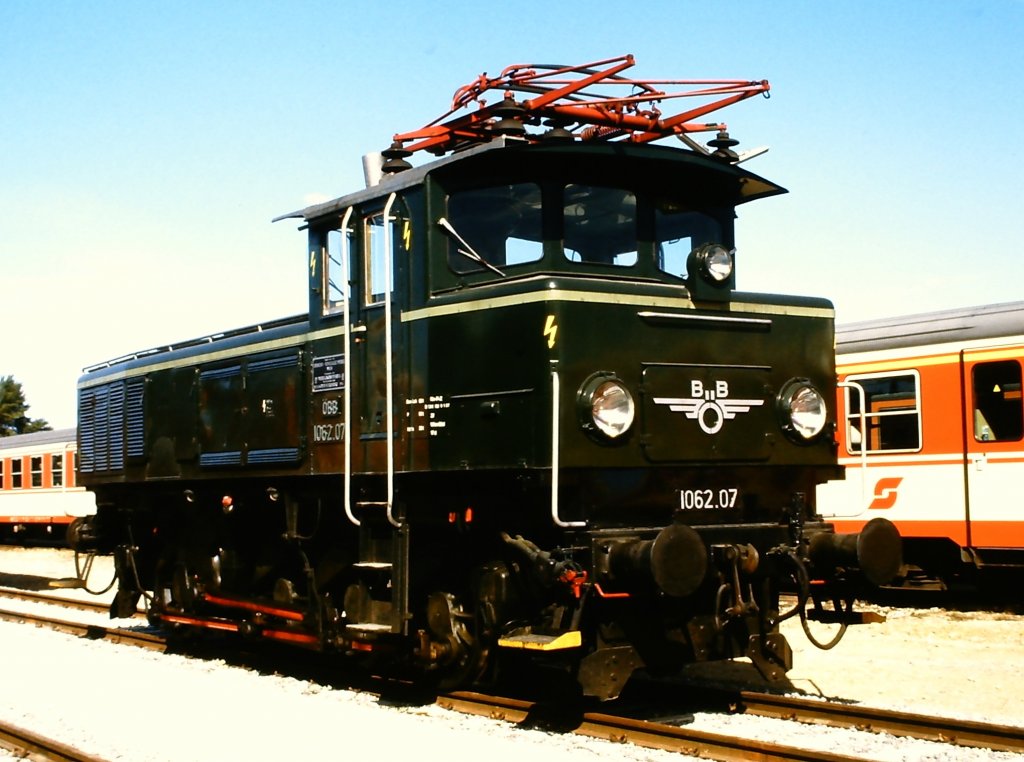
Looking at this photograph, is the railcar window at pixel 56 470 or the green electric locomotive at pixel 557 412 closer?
the green electric locomotive at pixel 557 412

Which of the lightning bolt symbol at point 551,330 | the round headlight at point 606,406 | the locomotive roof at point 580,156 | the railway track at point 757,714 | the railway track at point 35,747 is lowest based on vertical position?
the railway track at point 35,747

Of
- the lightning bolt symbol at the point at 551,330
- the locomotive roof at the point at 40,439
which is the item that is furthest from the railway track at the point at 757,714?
the locomotive roof at the point at 40,439

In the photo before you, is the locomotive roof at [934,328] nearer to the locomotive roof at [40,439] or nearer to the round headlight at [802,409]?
the round headlight at [802,409]

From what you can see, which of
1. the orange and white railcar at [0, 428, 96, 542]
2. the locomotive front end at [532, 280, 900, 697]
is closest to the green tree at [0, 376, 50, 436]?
the orange and white railcar at [0, 428, 96, 542]

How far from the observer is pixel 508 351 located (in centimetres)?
770

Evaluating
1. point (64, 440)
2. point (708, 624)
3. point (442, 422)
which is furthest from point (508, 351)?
point (64, 440)

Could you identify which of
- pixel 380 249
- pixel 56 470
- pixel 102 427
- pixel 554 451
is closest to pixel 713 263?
pixel 554 451

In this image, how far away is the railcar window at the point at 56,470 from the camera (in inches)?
1184

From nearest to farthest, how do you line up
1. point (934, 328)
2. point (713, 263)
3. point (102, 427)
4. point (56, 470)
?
point (713, 263) < point (102, 427) < point (934, 328) < point (56, 470)

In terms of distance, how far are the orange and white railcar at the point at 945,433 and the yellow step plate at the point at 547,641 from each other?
7048mm

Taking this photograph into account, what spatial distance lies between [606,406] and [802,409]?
1724 millimetres

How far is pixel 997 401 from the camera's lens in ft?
46.4

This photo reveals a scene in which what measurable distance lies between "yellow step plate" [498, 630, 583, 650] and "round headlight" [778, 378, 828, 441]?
7.23 ft

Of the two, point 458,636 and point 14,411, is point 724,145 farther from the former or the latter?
point 14,411
